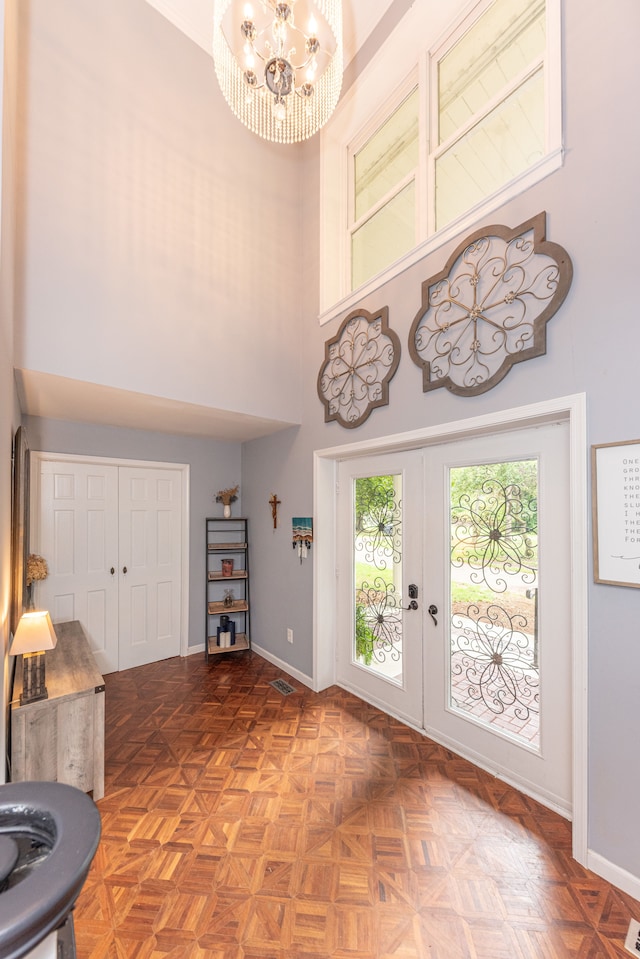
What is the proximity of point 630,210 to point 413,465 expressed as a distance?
66.3 inches

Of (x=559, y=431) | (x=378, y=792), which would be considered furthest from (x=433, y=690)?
(x=559, y=431)

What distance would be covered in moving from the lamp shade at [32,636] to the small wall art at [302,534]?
196cm

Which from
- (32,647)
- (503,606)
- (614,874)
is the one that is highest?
(503,606)

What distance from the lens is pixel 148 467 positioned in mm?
4137

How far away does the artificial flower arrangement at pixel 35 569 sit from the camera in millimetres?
3178

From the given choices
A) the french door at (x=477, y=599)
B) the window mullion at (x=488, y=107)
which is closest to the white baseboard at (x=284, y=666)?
the french door at (x=477, y=599)

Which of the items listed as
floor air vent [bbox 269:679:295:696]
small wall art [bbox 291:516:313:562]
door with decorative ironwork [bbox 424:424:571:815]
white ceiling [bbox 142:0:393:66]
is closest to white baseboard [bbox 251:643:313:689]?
floor air vent [bbox 269:679:295:696]

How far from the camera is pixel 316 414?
11.6 ft

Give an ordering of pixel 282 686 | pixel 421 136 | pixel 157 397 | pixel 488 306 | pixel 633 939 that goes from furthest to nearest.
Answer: pixel 282 686, pixel 157 397, pixel 421 136, pixel 488 306, pixel 633 939

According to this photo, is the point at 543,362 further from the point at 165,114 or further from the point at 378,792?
the point at 165,114

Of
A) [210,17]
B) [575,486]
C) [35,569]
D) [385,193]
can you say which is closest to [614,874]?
[575,486]

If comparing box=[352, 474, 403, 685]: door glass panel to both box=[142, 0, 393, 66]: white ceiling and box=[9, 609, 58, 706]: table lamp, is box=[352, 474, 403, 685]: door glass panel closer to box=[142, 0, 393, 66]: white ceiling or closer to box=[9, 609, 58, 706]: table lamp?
box=[9, 609, 58, 706]: table lamp

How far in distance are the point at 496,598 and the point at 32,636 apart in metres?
2.54

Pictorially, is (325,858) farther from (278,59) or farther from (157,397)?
(278,59)
